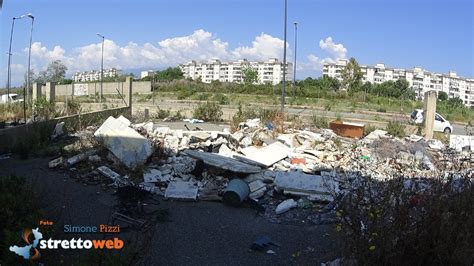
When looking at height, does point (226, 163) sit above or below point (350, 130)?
below

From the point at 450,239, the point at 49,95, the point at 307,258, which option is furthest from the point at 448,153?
the point at 49,95

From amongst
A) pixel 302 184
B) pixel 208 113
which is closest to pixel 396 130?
pixel 208 113

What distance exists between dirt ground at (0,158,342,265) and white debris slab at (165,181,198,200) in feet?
0.48

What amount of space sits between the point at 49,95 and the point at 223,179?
13969 millimetres

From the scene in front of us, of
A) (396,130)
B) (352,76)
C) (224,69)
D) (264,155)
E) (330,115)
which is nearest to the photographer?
(264,155)

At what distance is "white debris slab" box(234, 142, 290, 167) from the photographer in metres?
8.77

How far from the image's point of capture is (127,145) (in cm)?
863

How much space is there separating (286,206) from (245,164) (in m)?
1.86

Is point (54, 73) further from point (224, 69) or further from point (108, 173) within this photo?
point (224, 69)

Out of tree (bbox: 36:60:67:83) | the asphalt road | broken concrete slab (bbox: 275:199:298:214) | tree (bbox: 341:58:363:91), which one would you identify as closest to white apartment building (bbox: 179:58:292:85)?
tree (bbox: 341:58:363:91)

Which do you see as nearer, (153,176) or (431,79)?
(153,176)

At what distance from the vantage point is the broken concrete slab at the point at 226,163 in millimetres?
7895

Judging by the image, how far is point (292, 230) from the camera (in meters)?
5.82

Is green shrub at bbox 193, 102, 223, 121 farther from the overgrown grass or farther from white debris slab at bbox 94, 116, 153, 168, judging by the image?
the overgrown grass
